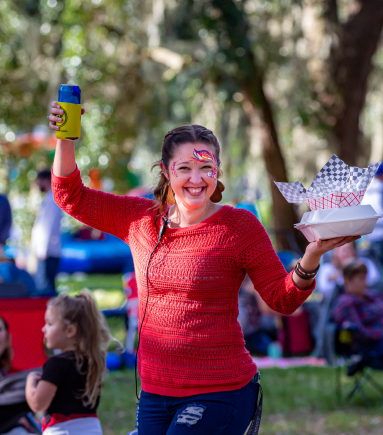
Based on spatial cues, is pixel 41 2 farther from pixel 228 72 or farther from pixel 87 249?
pixel 87 249

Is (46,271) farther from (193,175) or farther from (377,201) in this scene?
(193,175)

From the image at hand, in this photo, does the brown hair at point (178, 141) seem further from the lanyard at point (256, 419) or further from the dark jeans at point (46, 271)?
the dark jeans at point (46, 271)

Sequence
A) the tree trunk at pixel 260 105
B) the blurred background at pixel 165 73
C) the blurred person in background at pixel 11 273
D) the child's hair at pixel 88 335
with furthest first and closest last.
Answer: the blurred background at pixel 165 73 → the tree trunk at pixel 260 105 → the blurred person in background at pixel 11 273 → the child's hair at pixel 88 335

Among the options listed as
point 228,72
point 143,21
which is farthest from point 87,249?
point 228,72

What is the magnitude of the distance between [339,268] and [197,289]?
537 centimetres

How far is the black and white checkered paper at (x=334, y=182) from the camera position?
1.89m

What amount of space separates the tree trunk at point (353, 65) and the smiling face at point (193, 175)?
7.99m

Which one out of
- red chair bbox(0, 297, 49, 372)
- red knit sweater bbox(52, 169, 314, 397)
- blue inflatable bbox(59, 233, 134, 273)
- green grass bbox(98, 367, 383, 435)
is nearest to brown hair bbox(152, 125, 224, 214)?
red knit sweater bbox(52, 169, 314, 397)

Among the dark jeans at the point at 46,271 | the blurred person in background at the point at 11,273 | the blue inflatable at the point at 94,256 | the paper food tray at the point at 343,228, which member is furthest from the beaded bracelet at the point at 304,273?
the blue inflatable at the point at 94,256

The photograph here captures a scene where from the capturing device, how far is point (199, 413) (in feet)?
6.35

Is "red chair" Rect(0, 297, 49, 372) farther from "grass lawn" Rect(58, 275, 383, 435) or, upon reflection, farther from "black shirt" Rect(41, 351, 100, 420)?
"black shirt" Rect(41, 351, 100, 420)

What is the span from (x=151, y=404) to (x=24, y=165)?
880cm

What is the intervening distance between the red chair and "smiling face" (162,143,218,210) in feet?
8.03

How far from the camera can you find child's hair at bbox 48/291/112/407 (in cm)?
288
